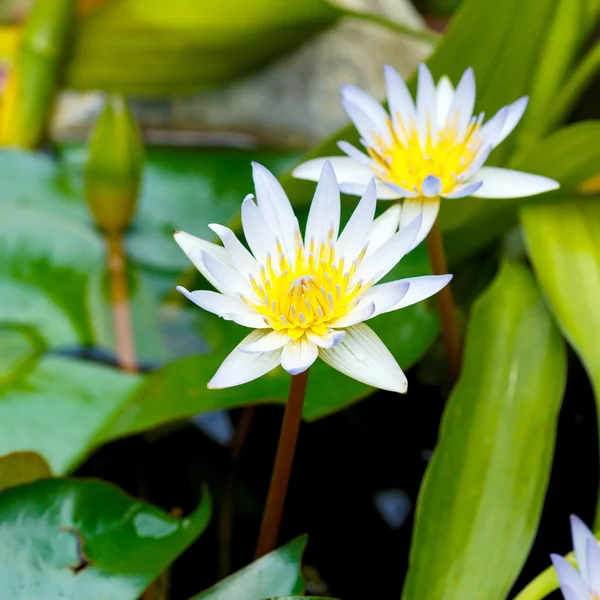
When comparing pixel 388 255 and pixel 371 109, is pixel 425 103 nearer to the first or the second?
pixel 371 109

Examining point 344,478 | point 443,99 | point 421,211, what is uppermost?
point 443,99

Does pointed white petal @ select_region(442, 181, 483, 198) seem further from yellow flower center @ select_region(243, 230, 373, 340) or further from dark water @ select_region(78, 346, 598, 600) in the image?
dark water @ select_region(78, 346, 598, 600)

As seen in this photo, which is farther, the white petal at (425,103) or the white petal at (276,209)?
the white petal at (425,103)

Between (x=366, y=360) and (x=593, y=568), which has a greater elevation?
(x=366, y=360)

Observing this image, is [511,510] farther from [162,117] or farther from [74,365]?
[162,117]

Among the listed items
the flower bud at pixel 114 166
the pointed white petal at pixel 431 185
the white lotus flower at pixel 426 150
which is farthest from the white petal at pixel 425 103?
the flower bud at pixel 114 166

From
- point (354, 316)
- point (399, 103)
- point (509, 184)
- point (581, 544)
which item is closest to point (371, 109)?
point (399, 103)

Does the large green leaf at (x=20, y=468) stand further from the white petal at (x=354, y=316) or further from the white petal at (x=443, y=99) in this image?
the white petal at (x=443, y=99)
